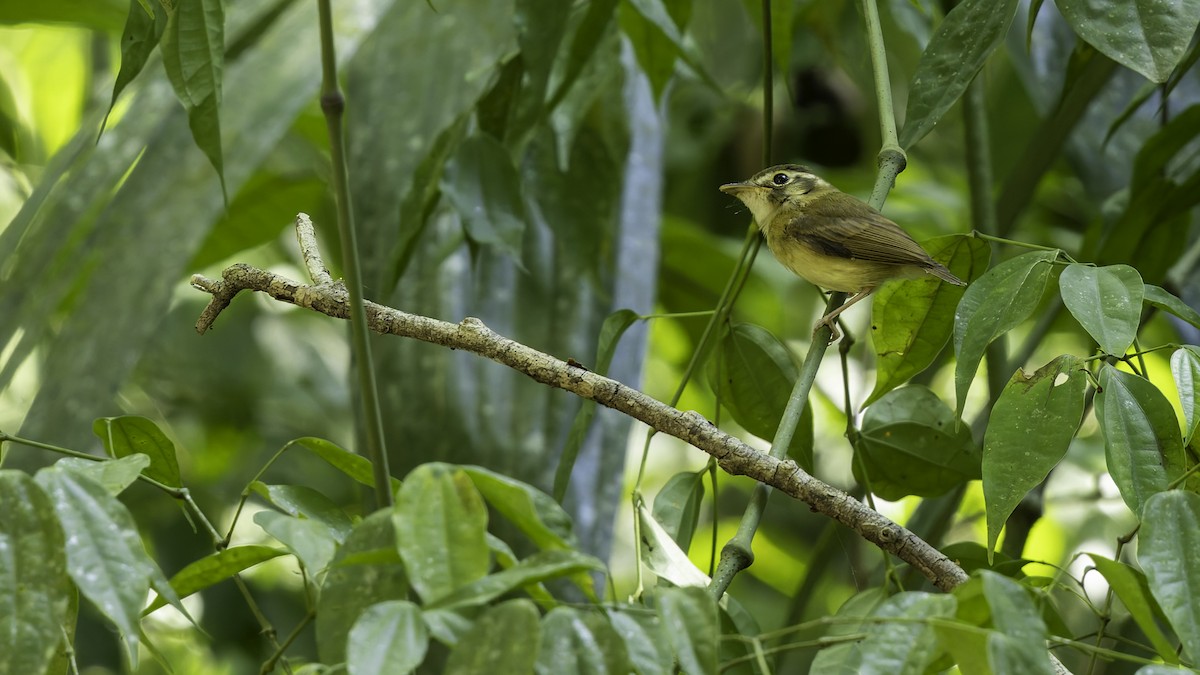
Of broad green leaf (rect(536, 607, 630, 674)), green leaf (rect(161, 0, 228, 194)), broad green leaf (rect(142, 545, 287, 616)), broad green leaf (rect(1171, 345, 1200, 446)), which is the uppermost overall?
green leaf (rect(161, 0, 228, 194))

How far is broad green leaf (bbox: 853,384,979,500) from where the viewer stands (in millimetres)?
1403

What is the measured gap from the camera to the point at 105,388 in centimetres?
172

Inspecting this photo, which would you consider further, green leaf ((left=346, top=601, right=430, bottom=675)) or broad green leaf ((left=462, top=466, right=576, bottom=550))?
broad green leaf ((left=462, top=466, right=576, bottom=550))

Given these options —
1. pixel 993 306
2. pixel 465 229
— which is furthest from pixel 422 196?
pixel 993 306

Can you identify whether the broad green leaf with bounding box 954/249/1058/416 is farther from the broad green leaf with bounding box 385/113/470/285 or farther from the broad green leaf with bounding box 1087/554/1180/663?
the broad green leaf with bounding box 385/113/470/285

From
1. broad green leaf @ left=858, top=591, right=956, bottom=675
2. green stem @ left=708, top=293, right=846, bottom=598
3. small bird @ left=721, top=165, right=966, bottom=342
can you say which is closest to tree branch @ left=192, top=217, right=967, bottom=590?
green stem @ left=708, top=293, right=846, bottom=598

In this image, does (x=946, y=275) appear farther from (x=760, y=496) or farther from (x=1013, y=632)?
(x=1013, y=632)

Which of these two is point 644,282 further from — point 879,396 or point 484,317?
point 879,396

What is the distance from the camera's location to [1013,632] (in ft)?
2.44

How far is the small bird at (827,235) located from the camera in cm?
180

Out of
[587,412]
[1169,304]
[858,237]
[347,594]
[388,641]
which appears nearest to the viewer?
[388,641]

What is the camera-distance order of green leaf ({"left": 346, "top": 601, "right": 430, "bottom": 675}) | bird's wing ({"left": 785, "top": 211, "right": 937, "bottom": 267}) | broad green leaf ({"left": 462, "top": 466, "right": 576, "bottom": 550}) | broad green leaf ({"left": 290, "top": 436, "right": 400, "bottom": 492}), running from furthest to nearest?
bird's wing ({"left": 785, "top": 211, "right": 937, "bottom": 267}) < broad green leaf ({"left": 290, "top": 436, "right": 400, "bottom": 492}) < broad green leaf ({"left": 462, "top": 466, "right": 576, "bottom": 550}) < green leaf ({"left": 346, "top": 601, "right": 430, "bottom": 675})

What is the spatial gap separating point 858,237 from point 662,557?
3.09 feet

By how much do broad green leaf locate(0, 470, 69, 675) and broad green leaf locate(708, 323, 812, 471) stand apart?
795 mm
